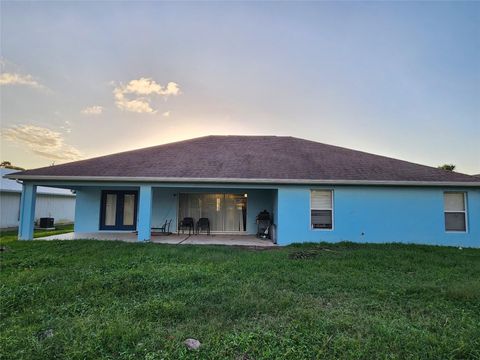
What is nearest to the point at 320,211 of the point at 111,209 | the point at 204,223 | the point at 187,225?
the point at 204,223

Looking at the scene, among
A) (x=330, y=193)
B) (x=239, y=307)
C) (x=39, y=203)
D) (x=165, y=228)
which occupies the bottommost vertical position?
(x=239, y=307)

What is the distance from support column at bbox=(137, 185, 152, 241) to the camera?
1009 cm

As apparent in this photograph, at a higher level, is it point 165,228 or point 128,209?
point 128,209

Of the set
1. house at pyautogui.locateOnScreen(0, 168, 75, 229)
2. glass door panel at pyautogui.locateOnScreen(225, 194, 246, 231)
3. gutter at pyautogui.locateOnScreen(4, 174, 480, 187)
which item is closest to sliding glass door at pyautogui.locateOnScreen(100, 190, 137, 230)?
gutter at pyautogui.locateOnScreen(4, 174, 480, 187)

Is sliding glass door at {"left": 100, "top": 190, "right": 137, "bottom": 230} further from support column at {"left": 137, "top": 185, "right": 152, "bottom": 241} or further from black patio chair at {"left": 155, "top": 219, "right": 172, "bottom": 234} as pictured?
support column at {"left": 137, "top": 185, "right": 152, "bottom": 241}

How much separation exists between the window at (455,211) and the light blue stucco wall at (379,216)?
174mm

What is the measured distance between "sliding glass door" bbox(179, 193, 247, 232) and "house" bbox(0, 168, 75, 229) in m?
10.2

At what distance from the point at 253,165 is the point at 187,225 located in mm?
4338

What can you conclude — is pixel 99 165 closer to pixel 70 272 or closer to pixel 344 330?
pixel 70 272

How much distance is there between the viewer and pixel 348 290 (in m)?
4.83

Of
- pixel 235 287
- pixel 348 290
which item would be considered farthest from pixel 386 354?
pixel 235 287

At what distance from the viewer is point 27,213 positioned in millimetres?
10148

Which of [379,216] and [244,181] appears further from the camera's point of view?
[379,216]

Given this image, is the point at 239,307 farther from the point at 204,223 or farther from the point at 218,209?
the point at 218,209
